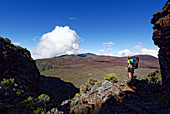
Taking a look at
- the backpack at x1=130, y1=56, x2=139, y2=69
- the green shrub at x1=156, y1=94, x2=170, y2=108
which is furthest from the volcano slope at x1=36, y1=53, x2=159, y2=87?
the green shrub at x1=156, y1=94, x2=170, y2=108

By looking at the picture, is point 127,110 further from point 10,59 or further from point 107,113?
point 10,59

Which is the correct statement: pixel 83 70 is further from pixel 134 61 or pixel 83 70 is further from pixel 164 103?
pixel 164 103

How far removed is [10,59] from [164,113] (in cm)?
2358

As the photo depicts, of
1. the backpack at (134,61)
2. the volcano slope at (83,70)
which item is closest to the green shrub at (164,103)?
the backpack at (134,61)

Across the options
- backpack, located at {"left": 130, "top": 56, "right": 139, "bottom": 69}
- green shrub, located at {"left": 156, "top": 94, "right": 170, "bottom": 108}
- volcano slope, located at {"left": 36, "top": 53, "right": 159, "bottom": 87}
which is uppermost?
backpack, located at {"left": 130, "top": 56, "right": 139, "bottom": 69}

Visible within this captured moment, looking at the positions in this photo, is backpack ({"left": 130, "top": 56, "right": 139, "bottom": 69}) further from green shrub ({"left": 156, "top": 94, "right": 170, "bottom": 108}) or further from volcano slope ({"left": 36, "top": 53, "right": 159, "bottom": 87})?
volcano slope ({"left": 36, "top": 53, "right": 159, "bottom": 87})

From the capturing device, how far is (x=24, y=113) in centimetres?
871

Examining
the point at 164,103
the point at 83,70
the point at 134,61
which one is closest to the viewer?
the point at 164,103

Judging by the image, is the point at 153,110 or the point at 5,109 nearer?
the point at 153,110

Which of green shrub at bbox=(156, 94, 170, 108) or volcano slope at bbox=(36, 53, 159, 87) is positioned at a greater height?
green shrub at bbox=(156, 94, 170, 108)

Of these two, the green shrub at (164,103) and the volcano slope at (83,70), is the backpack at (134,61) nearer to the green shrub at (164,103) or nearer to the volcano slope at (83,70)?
the green shrub at (164,103)

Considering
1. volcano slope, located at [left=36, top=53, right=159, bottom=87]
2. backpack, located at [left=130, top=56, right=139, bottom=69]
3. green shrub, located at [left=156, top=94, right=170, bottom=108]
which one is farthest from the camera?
volcano slope, located at [left=36, top=53, right=159, bottom=87]

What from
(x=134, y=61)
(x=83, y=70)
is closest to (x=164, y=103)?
(x=134, y=61)

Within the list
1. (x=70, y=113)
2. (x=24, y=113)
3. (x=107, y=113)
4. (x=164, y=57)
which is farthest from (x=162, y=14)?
(x=24, y=113)
